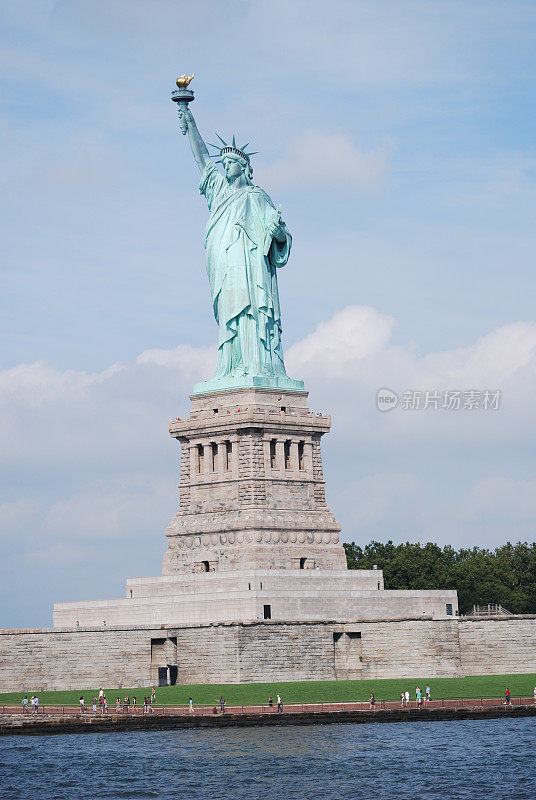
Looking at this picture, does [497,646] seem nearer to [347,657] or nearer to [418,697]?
[347,657]

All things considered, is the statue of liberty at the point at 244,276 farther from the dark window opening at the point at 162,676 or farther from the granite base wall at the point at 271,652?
the dark window opening at the point at 162,676

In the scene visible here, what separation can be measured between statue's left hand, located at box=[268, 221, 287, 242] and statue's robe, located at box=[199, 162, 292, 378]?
7.6 inches

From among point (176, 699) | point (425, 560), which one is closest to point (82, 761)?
point (176, 699)

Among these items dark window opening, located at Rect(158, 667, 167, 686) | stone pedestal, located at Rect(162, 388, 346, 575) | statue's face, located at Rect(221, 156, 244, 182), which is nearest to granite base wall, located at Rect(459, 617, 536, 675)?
stone pedestal, located at Rect(162, 388, 346, 575)

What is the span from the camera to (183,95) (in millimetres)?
81375

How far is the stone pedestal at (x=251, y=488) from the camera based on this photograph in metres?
75.9

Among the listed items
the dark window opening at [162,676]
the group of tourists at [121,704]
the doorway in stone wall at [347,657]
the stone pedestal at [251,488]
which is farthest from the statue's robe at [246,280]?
the group of tourists at [121,704]

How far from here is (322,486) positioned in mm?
79250

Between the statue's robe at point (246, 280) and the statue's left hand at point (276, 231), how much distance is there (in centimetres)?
19

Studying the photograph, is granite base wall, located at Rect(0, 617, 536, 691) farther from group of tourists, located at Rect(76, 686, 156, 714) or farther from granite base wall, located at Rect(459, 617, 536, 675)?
group of tourists, located at Rect(76, 686, 156, 714)

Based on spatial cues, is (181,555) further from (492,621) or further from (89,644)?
(492,621)

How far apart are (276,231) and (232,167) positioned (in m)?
3.53

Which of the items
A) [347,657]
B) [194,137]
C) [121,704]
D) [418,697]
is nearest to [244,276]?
[194,137]

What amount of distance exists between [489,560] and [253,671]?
109 feet
